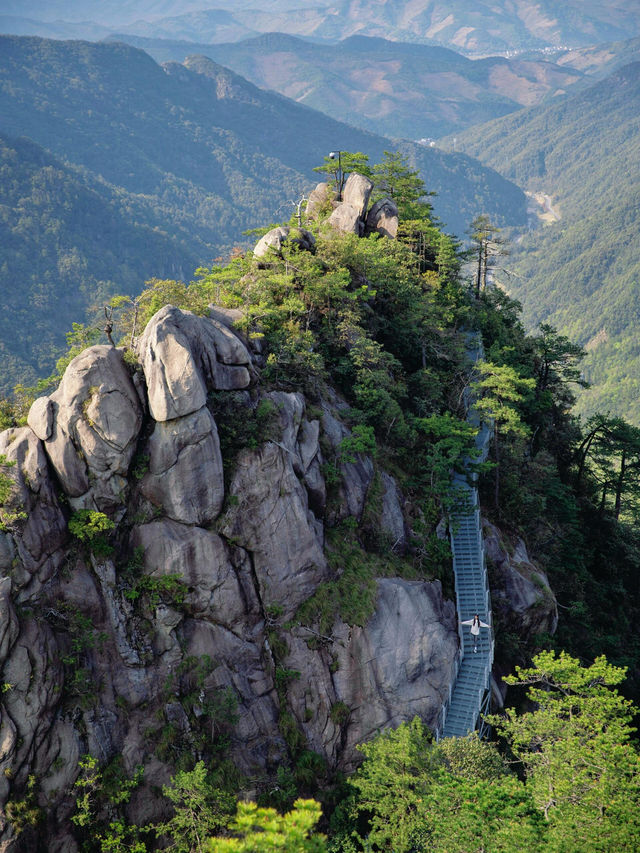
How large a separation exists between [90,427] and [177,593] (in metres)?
6.28

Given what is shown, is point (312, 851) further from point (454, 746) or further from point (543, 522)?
point (543, 522)

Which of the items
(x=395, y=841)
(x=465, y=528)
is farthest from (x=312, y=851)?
(x=465, y=528)

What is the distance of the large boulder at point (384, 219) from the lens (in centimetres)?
4319

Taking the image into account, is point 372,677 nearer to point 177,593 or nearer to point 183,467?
point 177,593

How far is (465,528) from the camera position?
3300cm

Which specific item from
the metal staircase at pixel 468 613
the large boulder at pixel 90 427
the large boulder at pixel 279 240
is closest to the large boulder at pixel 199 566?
the large boulder at pixel 90 427

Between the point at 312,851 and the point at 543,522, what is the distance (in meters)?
26.9

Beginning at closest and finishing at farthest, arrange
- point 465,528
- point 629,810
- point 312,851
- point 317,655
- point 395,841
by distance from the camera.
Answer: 1. point 312,851
2. point 629,810
3. point 395,841
4. point 317,655
5. point 465,528

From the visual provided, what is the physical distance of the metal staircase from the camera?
27.5 m

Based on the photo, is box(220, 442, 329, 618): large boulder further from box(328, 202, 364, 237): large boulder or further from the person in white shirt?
box(328, 202, 364, 237): large boulder

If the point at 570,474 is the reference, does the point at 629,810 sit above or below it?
below

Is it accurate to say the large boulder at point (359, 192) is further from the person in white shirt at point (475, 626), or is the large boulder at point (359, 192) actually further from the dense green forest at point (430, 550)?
the person in white shirt at point (475, 626)

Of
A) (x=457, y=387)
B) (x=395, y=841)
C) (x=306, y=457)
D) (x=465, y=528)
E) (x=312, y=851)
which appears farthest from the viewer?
(x=457, y=387)

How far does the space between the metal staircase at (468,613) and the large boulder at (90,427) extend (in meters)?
14.6
